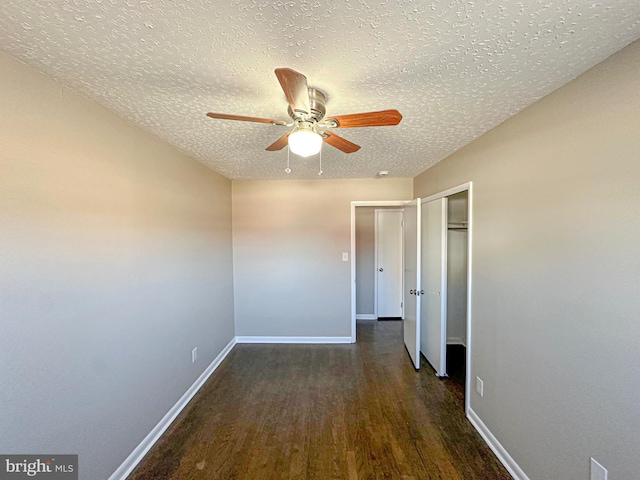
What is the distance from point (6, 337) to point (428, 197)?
A: 328 cm

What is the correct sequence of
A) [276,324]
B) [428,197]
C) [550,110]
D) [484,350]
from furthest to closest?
1. [276,324]
2. [428,197]
3. [484,350]
4. [550,110]

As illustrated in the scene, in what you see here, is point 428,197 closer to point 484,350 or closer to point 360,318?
point 484,350

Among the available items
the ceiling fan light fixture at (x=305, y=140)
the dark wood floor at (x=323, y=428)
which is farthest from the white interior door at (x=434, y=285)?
the ceiling fan light fixture at (x=305, y=140)

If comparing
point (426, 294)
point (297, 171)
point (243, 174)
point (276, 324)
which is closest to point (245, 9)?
point (297, 171)

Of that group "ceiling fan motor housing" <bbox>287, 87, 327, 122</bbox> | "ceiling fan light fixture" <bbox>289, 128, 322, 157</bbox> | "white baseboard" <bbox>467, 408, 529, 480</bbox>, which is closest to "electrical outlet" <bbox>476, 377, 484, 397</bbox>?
"white baseboard" <bbox>467, 408, 529, 480</bbox>

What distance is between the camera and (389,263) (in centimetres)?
468

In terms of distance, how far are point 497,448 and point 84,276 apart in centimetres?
286

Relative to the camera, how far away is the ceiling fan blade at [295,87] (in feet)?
2.97

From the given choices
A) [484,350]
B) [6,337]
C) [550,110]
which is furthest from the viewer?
[484,350]

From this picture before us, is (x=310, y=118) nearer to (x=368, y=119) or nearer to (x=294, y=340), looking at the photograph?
(x=368, y=119)

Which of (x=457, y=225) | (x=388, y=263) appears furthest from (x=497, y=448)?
(x=388, y=263)

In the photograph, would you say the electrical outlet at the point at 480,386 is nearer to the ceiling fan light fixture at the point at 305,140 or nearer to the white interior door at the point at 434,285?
the white interior door at the point at 434,285

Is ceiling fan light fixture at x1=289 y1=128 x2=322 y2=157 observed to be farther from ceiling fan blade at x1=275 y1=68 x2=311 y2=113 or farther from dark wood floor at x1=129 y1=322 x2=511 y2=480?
dark wood floor at x1=129 y1=322 x2=511 y2=480

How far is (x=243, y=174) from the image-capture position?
3219 mm
